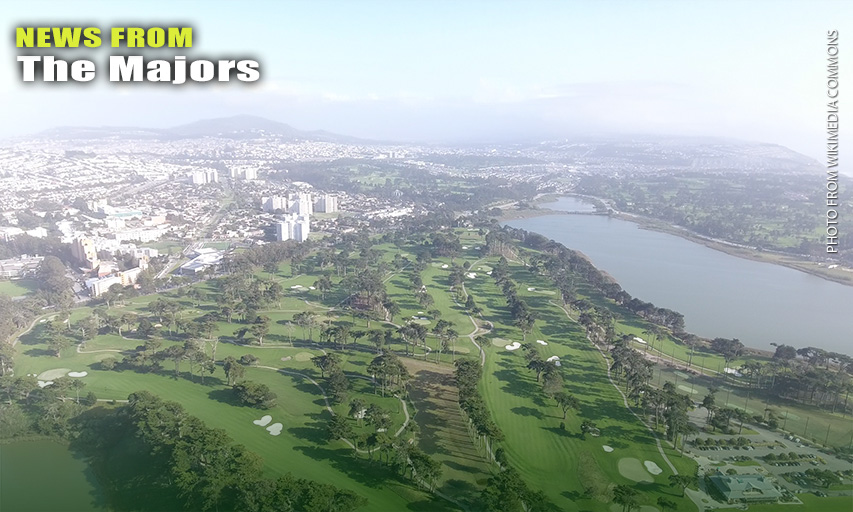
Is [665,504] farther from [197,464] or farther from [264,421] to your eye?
[197,464]

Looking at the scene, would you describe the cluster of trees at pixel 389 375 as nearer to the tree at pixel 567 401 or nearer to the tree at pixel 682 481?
the tree at pixel 567 401

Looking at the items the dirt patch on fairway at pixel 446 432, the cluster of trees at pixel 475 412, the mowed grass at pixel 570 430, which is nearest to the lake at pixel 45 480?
the dirt patch on fairway at pixel 446 432

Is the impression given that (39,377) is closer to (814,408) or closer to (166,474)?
(166,474)

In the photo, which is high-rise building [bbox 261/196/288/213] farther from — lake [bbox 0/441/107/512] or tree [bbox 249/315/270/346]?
lake [bbox 0/441/107/512]

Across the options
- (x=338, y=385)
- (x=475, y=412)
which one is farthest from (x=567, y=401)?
(x=338, y=385)

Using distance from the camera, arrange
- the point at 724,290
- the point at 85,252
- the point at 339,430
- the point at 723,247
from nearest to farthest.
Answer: the point at 339,430, the point at 85,252, the point at 724,290, the point at 723,247

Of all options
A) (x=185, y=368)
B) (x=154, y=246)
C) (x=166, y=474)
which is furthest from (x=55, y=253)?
(x=166, y=474)
